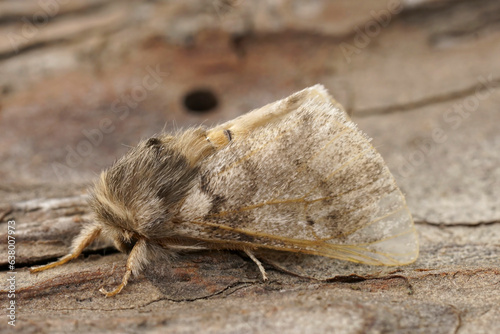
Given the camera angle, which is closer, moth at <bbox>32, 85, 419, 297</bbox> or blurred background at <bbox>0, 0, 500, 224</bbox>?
moth at <bbox>32, 85, 419, 297</bbox>

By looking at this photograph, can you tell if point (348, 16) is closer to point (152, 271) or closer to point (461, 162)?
point (461, 162)

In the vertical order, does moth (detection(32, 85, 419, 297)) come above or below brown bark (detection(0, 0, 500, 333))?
below

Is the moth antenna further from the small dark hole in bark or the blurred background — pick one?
the small dark hole in bark

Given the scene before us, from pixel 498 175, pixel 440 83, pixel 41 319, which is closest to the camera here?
pixel 41 319

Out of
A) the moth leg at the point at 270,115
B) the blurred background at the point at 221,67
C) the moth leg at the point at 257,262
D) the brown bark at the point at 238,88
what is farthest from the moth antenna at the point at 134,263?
the blurred background at the point at 221,67

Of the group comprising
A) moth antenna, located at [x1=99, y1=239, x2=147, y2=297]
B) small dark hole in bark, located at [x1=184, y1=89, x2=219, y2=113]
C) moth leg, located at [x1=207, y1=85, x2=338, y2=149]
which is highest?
small dark hole in bark, located at [x1=184, y1=89, x2=219, y2=113]

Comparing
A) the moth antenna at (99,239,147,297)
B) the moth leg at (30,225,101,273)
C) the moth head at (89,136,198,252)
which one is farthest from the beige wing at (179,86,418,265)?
the moth leg at (30,225,101,273)

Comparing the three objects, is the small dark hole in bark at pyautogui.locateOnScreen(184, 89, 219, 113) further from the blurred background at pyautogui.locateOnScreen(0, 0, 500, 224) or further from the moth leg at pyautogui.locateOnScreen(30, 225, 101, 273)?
the moth leg at pyautogui.locateOnScreen(30, 225, 101, 273)

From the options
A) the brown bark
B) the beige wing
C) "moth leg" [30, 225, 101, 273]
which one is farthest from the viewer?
the brown bark

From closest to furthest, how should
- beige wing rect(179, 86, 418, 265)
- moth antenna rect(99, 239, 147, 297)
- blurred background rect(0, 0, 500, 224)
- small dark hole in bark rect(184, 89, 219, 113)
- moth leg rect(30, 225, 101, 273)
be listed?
moth antenna rect(99, 239, 147, 297), beige wing rect(179, 86, 418, 265), moth leg rect(30, 225, 101, 273), blurred background rect(0, 0, 500, 224), small dark hole in bark rect(184, 89, 219, 113)

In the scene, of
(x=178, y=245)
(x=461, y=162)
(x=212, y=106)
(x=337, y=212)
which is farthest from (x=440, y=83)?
(x=178, y=245)
